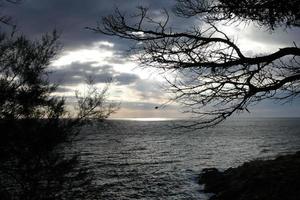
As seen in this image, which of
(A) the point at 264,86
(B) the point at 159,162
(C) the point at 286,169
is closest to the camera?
(A) the point at 264,86

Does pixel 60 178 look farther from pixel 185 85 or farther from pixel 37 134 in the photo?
pixel 185 85

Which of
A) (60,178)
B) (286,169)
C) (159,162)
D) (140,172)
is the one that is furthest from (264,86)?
(159,162)

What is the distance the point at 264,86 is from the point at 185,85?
1.39 meters

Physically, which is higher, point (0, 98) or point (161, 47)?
point (161, 47)

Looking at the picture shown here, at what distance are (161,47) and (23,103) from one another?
6.77 metres

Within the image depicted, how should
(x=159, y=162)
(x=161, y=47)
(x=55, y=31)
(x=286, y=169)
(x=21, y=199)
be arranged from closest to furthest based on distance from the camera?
(x=161, y=47) < (x=21, y=199) < (x=55, y=31) < (x=286, y=169) < (x=159, y=162)

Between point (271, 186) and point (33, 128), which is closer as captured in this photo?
point (33, 128)

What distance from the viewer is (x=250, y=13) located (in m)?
6.48

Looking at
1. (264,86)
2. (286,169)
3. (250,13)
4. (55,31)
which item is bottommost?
(286,169)

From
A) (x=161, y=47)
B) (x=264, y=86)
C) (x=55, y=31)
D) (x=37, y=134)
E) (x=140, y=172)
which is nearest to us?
(x=264, y=86)

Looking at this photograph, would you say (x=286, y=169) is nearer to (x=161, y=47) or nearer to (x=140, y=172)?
(x=161, y=47)

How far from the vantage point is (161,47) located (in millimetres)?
6480

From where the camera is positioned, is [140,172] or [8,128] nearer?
[8,128]

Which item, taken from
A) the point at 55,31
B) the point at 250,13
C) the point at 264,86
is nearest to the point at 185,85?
the point at 264,86
